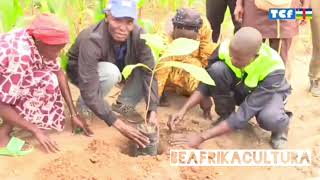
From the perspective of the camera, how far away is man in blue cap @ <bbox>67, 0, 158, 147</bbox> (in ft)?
8.14

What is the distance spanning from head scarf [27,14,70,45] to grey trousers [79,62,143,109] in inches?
14.8

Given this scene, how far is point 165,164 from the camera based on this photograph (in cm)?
245

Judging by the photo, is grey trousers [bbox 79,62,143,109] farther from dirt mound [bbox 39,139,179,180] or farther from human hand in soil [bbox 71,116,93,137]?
dirt mound [bbox 39,139,179,180]

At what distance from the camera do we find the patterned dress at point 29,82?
236 cm

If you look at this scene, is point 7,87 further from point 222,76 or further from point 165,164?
point 222,76

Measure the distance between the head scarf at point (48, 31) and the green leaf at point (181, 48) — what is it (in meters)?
0.49

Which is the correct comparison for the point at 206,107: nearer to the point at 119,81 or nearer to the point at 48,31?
the point at 119,81

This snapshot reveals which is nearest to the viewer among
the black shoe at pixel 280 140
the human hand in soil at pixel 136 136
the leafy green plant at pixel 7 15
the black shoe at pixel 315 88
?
the human hand in soil at pixel 136 136

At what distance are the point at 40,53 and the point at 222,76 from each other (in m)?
0.98

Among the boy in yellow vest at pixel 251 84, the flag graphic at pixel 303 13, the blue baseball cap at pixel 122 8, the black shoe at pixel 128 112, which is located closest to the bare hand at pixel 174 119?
the boy in yellow vest at pixel 251 84

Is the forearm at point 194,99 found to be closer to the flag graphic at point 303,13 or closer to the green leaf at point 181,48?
the green leaf at point 181,48

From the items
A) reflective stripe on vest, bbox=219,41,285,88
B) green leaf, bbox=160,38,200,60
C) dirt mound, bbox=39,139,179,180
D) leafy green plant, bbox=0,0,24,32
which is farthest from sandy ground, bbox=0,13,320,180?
leafy green plant, bbox=0,0,24,32

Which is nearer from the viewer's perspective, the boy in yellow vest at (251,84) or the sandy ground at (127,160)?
the sandy ground at (127,160)

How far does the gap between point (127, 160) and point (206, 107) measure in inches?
29.0
